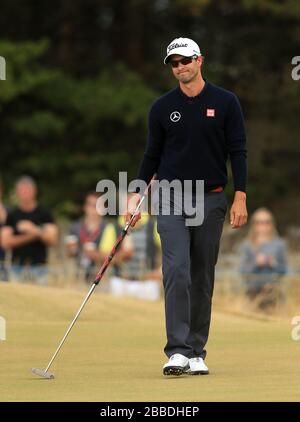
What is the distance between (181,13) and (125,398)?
2422 cm

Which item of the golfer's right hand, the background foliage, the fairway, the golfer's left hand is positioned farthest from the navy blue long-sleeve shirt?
the background foliage

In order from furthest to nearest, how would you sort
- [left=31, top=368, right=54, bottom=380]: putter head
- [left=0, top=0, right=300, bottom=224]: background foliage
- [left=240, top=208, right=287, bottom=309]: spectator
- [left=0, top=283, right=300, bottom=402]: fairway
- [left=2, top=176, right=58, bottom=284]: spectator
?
[left=0, top=0, right=300, bottom=224]: background foliage → [left=2, top=176, right=58, bottom=284]: spectator → [left=240, top=208, right=287, bottom=309]: spectator → [left=31, top=368, right=54, bottom=380]: putter head → [left=0, top=283, right=300, bottom=402]: fairway

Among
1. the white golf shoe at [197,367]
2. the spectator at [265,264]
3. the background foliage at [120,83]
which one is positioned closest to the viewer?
the white golf shoe at [197,367]

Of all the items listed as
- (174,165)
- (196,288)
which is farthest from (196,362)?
(174,165)

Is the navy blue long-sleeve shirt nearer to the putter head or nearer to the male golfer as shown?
the male golfer

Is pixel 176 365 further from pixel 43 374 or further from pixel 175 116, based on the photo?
pixel 175 116

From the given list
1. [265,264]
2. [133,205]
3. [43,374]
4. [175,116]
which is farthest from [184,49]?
[265,264]

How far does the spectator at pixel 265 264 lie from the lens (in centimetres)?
1667

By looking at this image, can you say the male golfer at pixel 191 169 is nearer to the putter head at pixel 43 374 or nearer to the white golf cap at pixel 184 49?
the white golf cap at pixel 184 49

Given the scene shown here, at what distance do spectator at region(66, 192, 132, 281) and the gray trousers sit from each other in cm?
770

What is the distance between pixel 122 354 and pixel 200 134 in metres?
2.09

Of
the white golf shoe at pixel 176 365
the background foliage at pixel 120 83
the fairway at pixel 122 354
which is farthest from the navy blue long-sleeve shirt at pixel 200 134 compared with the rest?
the background foliage at pixel 120 83

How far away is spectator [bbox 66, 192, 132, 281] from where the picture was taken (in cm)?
1683

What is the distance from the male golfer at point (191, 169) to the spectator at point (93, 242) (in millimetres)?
7820
